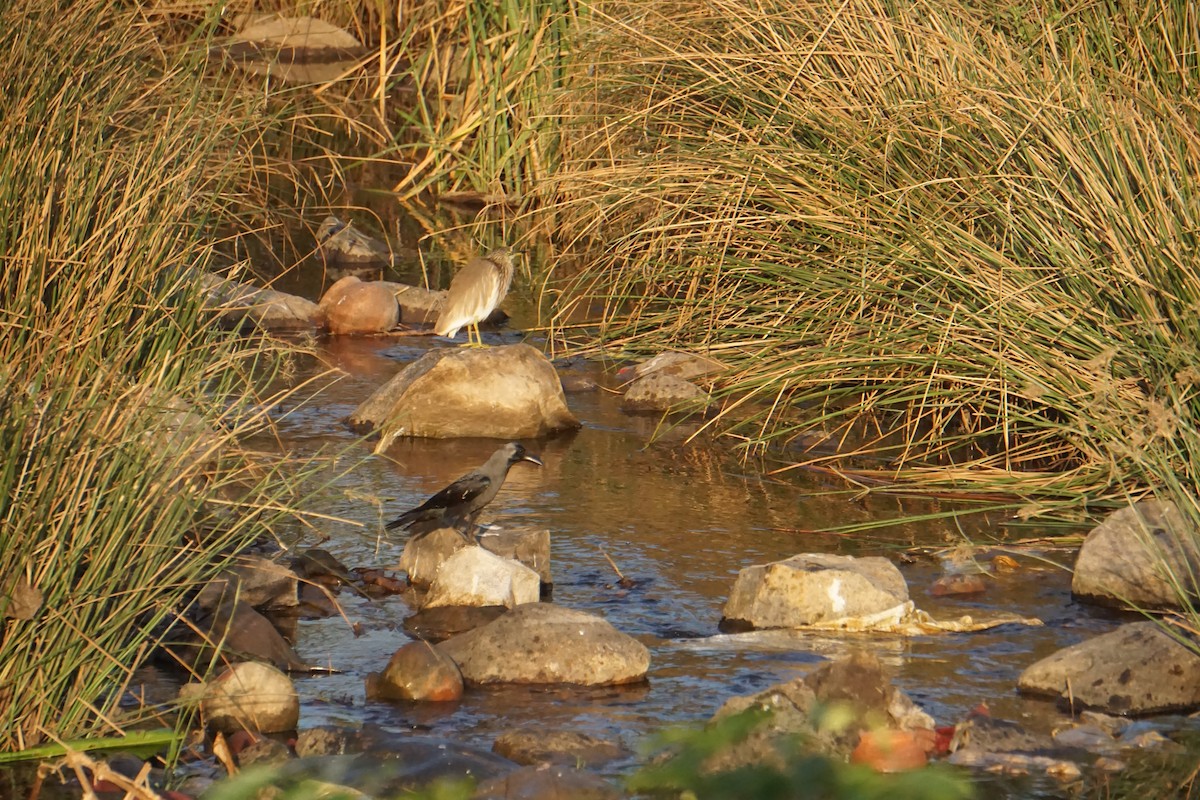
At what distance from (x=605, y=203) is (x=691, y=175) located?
956 mm

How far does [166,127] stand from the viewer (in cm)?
512

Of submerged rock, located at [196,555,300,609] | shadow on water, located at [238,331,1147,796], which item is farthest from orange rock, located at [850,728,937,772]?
submerged rock, located at [196,555,300,609]

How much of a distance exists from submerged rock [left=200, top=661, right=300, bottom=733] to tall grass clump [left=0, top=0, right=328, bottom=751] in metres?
0.23

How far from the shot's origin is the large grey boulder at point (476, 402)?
6789mm

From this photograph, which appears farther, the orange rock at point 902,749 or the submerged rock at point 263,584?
the submerged rock at point 263,584

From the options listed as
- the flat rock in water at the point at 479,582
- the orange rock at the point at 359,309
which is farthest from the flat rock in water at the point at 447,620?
the orange rock at the point at 359,309

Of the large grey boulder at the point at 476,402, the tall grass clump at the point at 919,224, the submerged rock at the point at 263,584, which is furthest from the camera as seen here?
the large grey boulder at the point at 476,402

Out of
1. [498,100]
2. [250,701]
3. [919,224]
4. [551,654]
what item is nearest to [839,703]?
[551,654]

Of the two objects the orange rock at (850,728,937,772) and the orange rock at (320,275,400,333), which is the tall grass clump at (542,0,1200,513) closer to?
the orange rock at (320,275,400,333)

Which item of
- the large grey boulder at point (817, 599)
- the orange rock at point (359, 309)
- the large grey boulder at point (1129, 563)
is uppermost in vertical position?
the large grey boulder at point (1129, 563)

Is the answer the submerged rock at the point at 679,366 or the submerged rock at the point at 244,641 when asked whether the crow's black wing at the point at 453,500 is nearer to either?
the submerged rock at the point at 244,641

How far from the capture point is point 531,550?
16.5 feet

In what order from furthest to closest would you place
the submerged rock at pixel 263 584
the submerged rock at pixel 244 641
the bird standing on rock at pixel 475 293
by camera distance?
the bird standing on rock at pixel 475 293, the submerged rock at pixel 263 584, the submerged rock at pixel 244 641

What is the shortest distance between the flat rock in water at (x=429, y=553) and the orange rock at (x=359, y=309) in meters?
3.65
